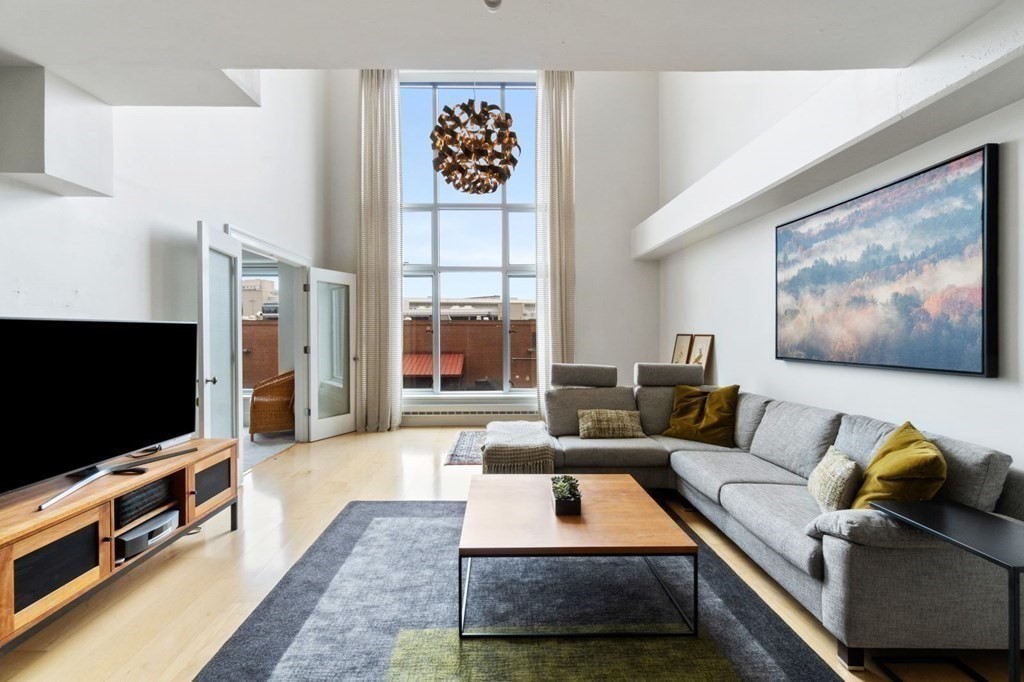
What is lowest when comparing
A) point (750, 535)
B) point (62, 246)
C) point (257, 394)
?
point (750, 535)

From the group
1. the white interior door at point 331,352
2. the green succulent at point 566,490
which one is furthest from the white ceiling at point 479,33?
the white interior door at point 331,352

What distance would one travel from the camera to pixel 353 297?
6.73 m

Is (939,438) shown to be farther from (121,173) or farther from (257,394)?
(257,394)

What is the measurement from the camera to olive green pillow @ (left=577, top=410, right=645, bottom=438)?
13.6 feet

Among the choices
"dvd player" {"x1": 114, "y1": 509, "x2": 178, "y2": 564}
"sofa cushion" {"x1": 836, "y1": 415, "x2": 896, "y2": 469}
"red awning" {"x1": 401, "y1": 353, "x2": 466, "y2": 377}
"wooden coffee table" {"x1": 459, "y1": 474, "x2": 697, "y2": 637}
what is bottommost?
"dvd player" {"x1": 114, "y1": 509, "x2": 178, "y2": 564}

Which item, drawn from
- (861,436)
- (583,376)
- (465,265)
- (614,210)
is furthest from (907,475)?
(465,265)

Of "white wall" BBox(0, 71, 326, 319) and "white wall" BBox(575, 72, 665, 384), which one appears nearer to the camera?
"white wall" BBox(0, 71, 326, 319)

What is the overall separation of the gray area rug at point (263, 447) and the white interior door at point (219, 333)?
0.92m

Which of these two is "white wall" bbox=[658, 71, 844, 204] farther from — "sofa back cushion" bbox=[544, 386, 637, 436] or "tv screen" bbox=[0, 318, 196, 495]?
"tv screen" bbox=[0, 318, 196, 495]

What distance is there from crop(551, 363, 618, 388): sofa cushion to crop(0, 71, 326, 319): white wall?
2876 mm

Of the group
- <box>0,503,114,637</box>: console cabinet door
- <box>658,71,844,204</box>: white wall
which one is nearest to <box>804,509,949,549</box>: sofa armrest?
<box>658,71,844,204</box>: white wall

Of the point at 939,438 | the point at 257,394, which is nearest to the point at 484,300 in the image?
the point at 257,394

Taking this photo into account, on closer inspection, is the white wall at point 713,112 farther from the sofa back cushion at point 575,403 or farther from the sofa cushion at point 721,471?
the sofa back cushion at point 575,403

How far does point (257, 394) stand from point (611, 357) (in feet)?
14.2
